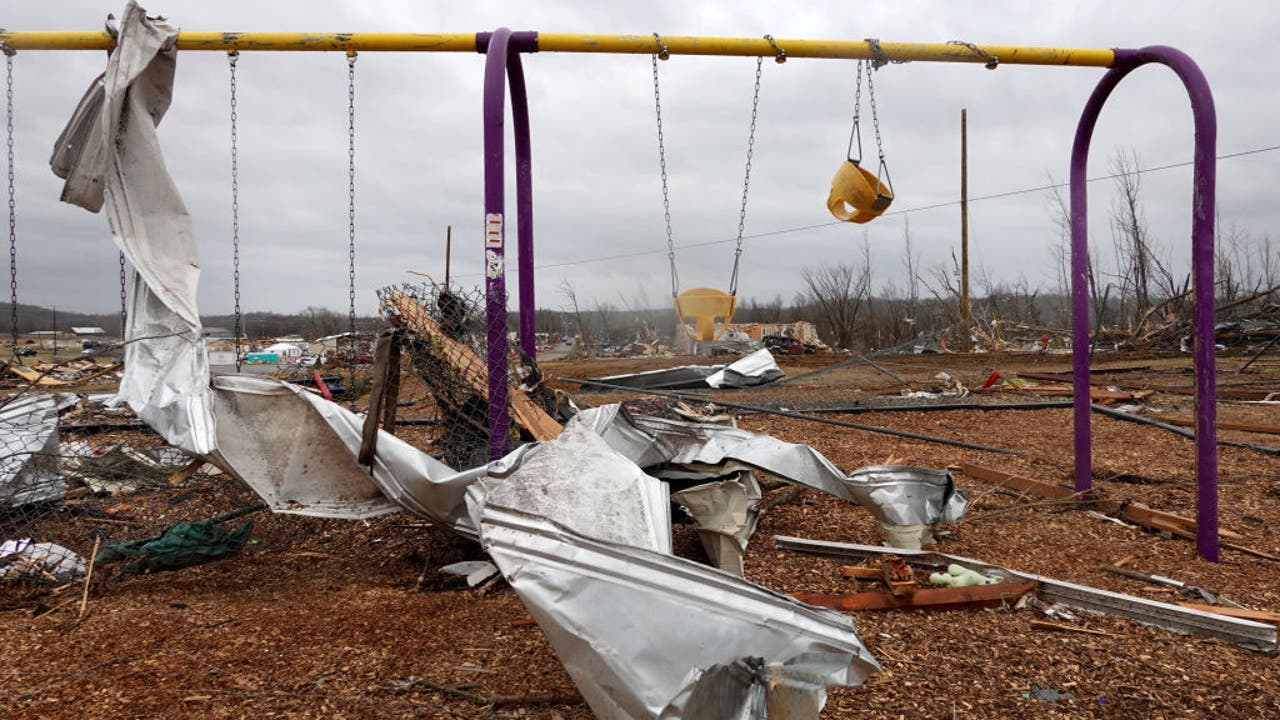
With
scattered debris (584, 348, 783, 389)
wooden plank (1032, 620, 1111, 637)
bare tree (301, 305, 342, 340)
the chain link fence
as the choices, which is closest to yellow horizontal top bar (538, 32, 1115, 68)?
the chain link fence

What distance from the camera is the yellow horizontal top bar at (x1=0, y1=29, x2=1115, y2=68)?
4.23 meters

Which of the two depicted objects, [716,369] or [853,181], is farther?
[716,369]

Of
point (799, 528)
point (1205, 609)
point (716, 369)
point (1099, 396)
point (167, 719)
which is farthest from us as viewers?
point (716, 369)

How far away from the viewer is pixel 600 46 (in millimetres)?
4422

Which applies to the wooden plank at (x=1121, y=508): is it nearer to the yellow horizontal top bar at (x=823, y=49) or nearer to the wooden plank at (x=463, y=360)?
the yellow horizontal top bar at (x=823, y=49)

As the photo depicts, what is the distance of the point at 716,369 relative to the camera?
1373cm

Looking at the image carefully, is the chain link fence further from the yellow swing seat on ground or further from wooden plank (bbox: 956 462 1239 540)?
wooden plank (bbox: 956 462 1239 540)

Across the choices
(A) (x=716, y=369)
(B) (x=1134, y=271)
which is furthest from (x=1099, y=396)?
(B) (x=1134, y=271)

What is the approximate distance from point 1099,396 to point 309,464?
9.45m

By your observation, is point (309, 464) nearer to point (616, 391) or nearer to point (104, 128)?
point (104, 128)

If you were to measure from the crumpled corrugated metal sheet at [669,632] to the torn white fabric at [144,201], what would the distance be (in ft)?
8.67

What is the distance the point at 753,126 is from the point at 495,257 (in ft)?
6.72

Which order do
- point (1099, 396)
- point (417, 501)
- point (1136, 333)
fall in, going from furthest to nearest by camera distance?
point (1136, 333), point (1099, 396), point (417, 501)

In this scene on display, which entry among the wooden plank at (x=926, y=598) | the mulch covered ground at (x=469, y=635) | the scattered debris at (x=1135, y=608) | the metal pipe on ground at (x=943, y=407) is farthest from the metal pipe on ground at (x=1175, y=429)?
the wooden plank at (x=926, y=598)
